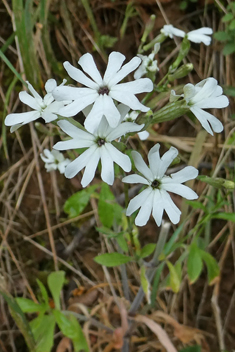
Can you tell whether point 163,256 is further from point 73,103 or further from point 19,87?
point 19,87

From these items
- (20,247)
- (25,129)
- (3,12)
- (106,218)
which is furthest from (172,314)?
(3,12)

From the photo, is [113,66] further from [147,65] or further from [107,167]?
[147,65]

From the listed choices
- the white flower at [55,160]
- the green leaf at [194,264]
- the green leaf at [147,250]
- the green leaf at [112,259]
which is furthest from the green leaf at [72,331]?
the white flower at [55,160]

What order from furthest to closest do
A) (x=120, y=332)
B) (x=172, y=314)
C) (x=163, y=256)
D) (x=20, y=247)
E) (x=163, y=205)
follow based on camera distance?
1. (x=20, y=247)
2. (x=172, y=314)
3. (x=120, y=332)
4. (x=163, y=256)
5. (x=163, y=205)

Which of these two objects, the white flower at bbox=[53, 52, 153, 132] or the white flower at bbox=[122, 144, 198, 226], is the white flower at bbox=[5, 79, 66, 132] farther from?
the white flower at bbox=[122, 144, 198, 226]

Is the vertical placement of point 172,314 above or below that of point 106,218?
below

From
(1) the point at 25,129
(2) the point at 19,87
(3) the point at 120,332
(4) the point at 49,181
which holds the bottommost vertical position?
(3) the point at 120,332

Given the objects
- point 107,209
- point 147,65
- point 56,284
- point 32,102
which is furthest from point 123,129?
point 56,284
